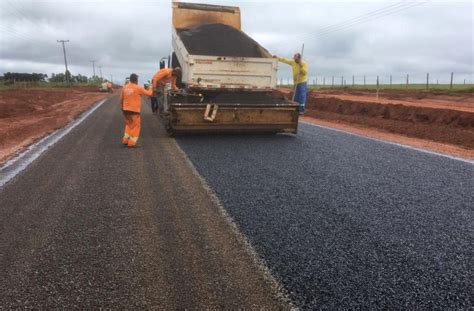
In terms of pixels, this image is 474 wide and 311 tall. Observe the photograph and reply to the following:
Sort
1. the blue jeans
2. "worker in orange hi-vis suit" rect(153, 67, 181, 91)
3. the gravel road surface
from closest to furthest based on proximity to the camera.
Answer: the gravel road surface < "worker in orange hi-vis suit" rect(153, 67, 181, 91) < the blue jeans

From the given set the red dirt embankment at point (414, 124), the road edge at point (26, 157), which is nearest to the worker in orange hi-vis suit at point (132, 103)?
the road edge at point (26, 157)

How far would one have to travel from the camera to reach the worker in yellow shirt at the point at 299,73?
11445mm

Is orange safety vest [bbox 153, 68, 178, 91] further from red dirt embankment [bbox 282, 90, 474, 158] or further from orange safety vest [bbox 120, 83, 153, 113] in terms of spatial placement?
red dirt embankment [bbox 282, 90, 474, 158]

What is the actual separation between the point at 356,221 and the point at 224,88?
6.57 m

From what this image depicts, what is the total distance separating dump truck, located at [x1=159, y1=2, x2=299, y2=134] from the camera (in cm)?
930

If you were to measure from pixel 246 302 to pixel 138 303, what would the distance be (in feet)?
2.18

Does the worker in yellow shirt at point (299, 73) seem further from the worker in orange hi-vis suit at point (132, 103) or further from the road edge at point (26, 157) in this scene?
the road edge at point (26, 157)

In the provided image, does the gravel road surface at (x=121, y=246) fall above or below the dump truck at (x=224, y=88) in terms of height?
below

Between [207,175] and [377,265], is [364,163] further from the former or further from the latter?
[377,265]

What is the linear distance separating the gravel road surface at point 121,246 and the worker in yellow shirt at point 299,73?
6.46 m

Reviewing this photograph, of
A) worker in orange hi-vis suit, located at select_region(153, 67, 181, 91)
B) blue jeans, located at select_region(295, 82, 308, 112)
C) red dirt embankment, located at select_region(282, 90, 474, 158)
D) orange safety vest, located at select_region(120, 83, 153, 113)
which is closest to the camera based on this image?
orange safety vest, located at select_region(120, 83, 153, 113)

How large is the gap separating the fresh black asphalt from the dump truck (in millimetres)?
1842

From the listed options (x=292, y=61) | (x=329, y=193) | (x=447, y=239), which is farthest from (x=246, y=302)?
(x=292, y=61)

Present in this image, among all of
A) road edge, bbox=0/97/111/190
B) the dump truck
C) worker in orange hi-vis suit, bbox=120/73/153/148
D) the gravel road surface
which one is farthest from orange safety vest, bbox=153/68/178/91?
the gravel road surface
